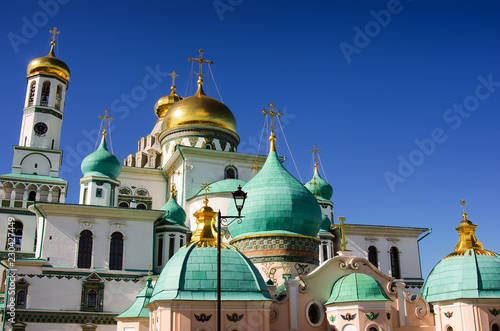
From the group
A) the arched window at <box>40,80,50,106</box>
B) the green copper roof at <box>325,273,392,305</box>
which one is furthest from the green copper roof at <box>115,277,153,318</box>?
the arched window at <box>40,80,50,106</box>

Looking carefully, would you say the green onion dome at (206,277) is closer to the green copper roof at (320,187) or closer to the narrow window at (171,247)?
the narrow window at (171,247)

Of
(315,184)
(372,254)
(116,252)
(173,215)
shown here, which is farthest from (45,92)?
(372,254)

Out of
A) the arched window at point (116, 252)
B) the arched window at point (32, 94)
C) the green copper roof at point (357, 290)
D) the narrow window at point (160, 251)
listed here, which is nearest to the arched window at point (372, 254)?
the narrow window at point (160, 251)

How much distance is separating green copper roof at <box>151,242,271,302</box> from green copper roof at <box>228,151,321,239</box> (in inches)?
162

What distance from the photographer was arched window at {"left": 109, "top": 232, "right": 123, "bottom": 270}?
24.5 meters

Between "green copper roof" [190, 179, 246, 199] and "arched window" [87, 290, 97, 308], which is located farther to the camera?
"green copper roof" [190, 179, 246, 199]

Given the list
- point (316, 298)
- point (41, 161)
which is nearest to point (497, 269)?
point (316, 298)

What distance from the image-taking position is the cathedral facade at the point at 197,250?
1459 cm

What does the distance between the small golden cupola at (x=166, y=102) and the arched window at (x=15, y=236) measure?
49.9 feet

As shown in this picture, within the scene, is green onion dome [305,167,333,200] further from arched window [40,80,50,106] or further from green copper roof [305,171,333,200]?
arched window [40,80,50,106]

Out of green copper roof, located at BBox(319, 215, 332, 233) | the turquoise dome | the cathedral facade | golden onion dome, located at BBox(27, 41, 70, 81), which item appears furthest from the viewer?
golden onion dome, located at BBox(27, 41, 70, 81)

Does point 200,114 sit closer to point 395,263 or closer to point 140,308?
point 395,263

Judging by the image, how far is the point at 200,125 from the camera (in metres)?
31.9

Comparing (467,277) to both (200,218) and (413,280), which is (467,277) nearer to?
(200,218)
